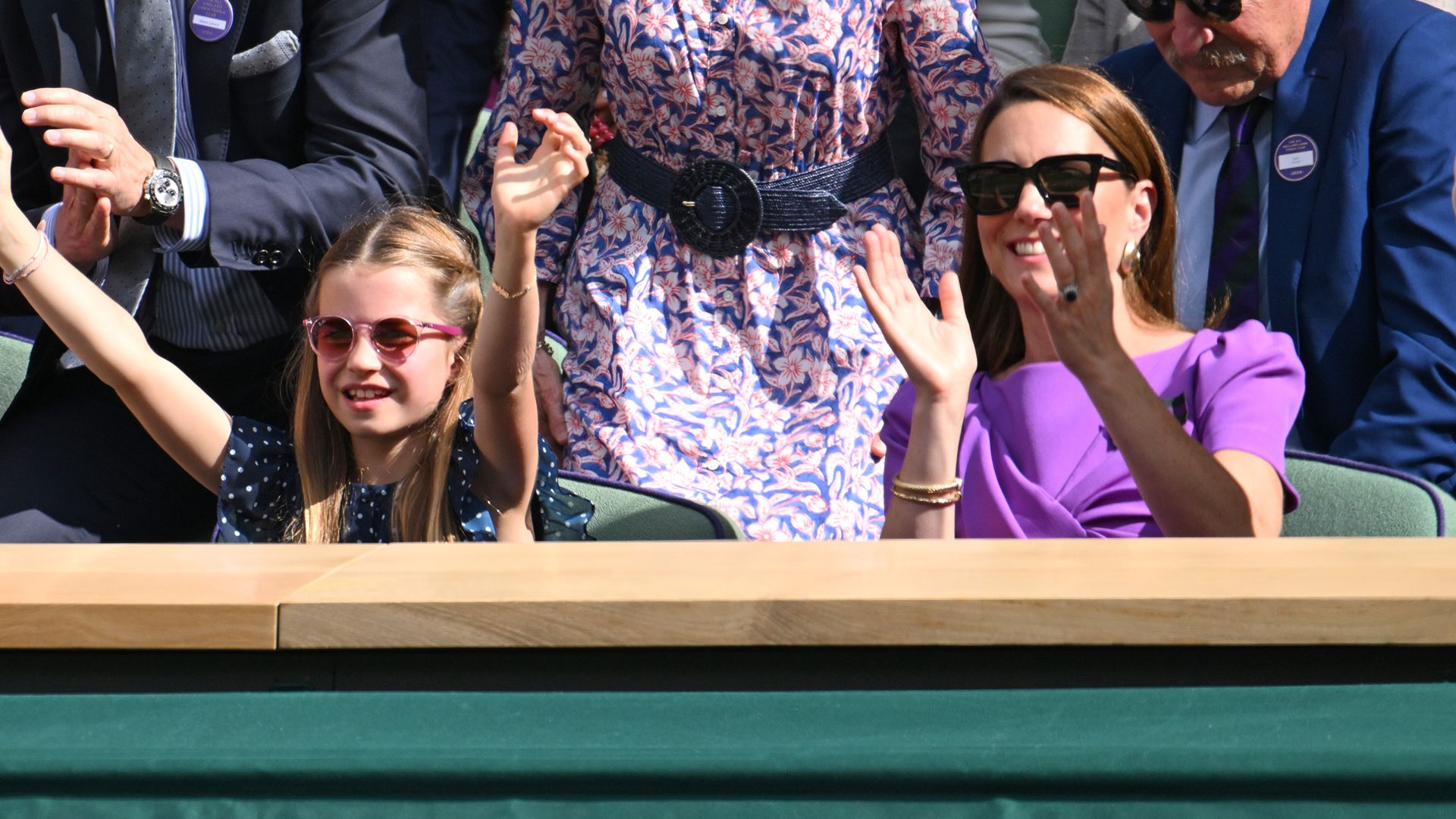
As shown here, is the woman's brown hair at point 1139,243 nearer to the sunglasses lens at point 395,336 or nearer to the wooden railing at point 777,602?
the sunglasses lens at point 395,336

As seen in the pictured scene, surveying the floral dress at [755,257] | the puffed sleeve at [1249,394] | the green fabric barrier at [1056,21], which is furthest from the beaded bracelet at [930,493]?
the green fabric barrier at [1056,21]

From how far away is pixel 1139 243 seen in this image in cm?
→ 217

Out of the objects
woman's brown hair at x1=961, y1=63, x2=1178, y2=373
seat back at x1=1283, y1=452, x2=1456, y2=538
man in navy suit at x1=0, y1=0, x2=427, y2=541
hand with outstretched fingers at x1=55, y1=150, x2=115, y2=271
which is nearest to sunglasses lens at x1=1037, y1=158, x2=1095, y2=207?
woman's brown hair at x1=961, y1=63, x2=1178, y2=373

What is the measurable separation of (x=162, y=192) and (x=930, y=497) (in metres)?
1.23

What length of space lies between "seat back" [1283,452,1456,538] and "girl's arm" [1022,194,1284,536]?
98mm

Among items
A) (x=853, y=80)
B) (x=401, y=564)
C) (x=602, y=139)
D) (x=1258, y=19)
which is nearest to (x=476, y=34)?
(x=602, y=139)

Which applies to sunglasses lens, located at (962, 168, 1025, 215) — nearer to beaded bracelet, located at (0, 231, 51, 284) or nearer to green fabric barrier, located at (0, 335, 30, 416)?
beaded bracelet, located at (0, 231, 51, 284)

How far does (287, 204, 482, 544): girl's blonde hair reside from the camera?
2.17 m

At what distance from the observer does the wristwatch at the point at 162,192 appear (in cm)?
224

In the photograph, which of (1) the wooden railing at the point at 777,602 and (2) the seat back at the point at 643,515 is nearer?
(1) the wooden railing at the point at 777,602

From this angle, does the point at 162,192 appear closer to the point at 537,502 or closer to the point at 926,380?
the point at 537,502

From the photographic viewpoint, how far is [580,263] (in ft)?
8.70

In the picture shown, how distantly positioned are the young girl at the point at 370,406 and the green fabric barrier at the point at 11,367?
2.01ft

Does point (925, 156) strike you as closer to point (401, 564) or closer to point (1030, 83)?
point (1030, 83)
